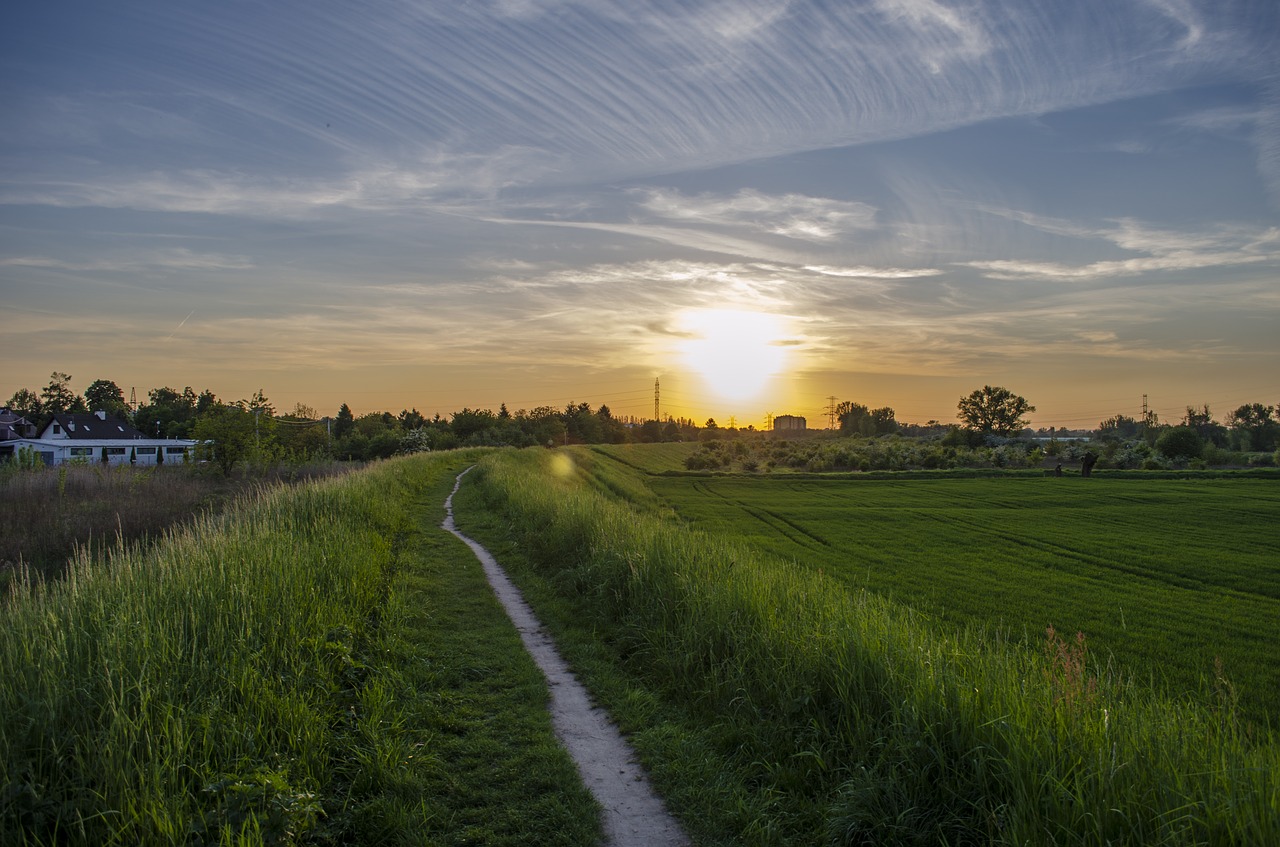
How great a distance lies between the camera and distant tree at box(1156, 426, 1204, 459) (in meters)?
71.8

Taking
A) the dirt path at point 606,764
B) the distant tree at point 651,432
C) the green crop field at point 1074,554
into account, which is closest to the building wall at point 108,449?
the green crop field at point 1074,554

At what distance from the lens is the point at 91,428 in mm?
70562

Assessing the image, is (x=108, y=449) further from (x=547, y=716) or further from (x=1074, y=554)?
(x=1074, y=554)

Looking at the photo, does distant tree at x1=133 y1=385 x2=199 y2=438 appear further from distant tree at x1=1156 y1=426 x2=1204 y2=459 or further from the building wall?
distant tree at x1=1156 y1=426 x2=1204 y2=459

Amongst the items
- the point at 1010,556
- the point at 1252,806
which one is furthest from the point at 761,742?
the point at 1010,556

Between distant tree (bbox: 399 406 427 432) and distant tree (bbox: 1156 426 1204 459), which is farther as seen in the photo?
distant tree (bbox: 399 406 427 432)

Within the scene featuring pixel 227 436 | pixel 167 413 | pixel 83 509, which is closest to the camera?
pixel 83 509

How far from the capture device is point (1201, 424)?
11981 centimetres

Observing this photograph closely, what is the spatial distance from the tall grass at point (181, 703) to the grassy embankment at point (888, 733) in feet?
8.95

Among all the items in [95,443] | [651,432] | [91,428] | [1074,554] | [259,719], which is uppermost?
[91,428]

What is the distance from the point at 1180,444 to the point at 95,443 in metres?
111

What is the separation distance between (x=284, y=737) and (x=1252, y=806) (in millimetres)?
6107

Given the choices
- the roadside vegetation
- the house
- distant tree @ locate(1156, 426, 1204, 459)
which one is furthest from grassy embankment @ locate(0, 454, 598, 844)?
distant tree @ locate(1156, 426, 1204, 459)

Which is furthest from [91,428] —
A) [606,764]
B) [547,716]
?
[606,764]
